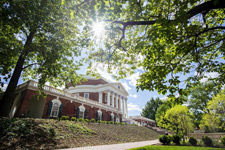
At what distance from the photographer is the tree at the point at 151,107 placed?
216 ft

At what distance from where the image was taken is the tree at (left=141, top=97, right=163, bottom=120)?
2586 inches

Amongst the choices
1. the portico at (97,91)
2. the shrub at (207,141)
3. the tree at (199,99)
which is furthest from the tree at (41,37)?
the tree at (199,99)

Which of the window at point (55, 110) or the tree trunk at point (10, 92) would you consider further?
the window at point (55, 110)

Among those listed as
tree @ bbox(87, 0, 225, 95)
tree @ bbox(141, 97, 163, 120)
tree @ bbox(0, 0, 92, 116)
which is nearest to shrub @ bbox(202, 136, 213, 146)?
tree @ bbox(87, 0, 225, 95)

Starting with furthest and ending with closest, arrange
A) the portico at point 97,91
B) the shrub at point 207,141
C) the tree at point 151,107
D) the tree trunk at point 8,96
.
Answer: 1. the tree at point 151,107
2. the portico at point 97,91
3. the shrub at point 207,141
4. the tree trunk at point 8,96

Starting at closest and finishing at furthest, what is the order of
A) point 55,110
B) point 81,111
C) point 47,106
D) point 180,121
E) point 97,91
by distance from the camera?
1. point 47,106
2. point 180,121
3. point 55,110
4. point 81,111
5. point 97,91

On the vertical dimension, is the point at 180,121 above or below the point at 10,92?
below

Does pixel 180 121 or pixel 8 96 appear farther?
pixel 180 121

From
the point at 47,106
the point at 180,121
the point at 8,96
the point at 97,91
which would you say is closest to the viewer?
the point at 8,96

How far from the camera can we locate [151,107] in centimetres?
6719

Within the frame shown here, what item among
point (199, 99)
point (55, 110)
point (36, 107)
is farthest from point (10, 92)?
point (199, 99)

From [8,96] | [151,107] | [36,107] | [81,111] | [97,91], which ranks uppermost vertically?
[97,91]

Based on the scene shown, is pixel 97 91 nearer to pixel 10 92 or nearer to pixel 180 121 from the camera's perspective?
pixel 180 121

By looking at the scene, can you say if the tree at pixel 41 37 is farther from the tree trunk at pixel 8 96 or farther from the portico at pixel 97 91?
the portico at pixel 97 91
